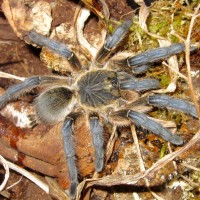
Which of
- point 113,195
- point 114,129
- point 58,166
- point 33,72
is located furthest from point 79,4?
point 113,195

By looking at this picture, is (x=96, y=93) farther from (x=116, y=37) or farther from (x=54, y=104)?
(x=116, y=37)

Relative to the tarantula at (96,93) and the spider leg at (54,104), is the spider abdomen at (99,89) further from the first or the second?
the spider leg at (54,104)

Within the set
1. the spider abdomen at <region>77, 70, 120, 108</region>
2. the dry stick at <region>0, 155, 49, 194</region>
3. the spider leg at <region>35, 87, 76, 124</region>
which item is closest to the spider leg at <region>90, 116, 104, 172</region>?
the spider abdomen at <region>77, 70, 120, 108</region>

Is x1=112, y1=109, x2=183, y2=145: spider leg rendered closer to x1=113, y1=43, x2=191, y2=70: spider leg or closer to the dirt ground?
the dirt ground

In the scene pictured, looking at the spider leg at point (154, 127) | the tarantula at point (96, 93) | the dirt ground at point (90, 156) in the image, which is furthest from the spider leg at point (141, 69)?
the spider leg at point (154, 127)

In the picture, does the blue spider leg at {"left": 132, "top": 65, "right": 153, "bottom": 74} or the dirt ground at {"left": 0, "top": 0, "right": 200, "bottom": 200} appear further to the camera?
the blue spider leg at {"left": 132, "top": 65, "right": 153, "bottom": 74}

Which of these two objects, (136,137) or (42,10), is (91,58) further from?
(136,137)
